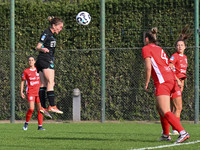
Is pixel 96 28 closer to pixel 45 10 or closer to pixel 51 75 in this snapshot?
pixel 45 10

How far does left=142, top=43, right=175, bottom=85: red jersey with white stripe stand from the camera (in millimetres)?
8195

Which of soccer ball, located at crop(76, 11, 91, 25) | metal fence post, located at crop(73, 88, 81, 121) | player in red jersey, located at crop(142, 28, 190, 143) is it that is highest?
soccer ball, located at crop(76, 11, 91, 25)

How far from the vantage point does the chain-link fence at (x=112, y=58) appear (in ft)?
51.9

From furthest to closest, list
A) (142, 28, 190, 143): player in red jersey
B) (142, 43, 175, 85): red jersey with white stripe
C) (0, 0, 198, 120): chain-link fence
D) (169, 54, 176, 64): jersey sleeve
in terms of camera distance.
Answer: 1. (0, 0, 198, 120): chain-link fence
2. (169, 54, 176, 64): jersey sleeve
3. (142, 43, 175, 85): red jersey with white stripe
4. (142, 28, 190, 143): player in red jersey

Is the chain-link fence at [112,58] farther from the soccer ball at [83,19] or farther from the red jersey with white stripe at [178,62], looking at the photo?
the red jersey with white stripe at [178,62]

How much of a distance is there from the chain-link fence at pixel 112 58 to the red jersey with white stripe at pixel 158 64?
7.10m

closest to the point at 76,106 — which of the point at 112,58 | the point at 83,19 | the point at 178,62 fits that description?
the point at 112,58

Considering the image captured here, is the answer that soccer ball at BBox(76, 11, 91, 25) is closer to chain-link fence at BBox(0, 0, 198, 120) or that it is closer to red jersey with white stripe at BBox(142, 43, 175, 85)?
chain-link fence at BBox(0, 0, 198, 120)

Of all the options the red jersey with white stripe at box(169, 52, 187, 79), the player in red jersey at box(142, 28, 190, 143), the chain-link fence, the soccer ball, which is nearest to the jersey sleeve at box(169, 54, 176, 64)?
the red jersey with white stripe at box(169, 52, 187, 79)

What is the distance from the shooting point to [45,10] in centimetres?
1733

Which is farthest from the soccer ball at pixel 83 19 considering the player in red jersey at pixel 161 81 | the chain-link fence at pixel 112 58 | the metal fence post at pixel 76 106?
the player in red jersey at pixel 161 81

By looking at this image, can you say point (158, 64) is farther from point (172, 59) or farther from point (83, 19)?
point (83, 19)

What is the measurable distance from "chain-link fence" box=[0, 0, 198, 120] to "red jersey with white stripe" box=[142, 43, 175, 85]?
7.10 m

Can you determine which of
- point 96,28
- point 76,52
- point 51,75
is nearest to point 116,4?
point 96,28
